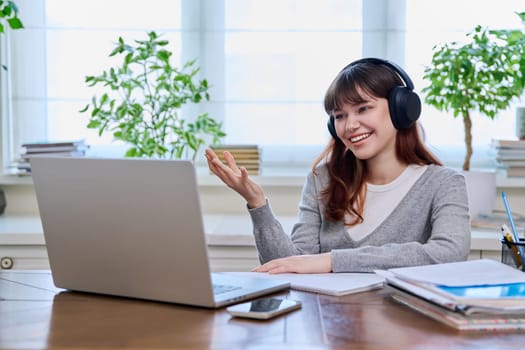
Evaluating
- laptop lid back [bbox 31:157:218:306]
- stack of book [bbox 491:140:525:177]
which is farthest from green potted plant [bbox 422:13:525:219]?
laptop lid back [bbox 31:157:218:306]

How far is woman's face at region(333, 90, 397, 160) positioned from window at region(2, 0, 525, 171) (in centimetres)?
119

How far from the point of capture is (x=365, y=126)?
194 cm

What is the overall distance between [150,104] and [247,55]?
0.47 meters

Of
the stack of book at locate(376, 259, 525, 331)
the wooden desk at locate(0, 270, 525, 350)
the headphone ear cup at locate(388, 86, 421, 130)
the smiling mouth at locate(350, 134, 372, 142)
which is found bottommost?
the wooden desk at locate(0, 270, 525, 350)

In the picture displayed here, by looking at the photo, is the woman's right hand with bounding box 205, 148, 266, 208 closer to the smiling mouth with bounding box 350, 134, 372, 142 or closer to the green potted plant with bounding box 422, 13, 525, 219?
the smiling mouth with bounding box 350, 134, 372, 142

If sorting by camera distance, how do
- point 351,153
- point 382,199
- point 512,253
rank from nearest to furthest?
point 512,253
point 382,199
point 351,153

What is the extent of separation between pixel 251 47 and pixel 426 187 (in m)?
1.40

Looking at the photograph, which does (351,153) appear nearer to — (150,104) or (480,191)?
(480,191)

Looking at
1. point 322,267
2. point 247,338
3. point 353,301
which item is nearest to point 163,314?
point 247,338

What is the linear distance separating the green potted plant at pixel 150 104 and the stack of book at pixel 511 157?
1.05m

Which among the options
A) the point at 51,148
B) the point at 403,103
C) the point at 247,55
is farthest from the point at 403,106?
the point at 51,148

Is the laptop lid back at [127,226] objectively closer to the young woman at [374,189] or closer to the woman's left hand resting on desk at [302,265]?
the woman's left hand resting on desk at [302,265]

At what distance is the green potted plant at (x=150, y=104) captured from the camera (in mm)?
2836

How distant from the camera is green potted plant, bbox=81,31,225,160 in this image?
284 cm
